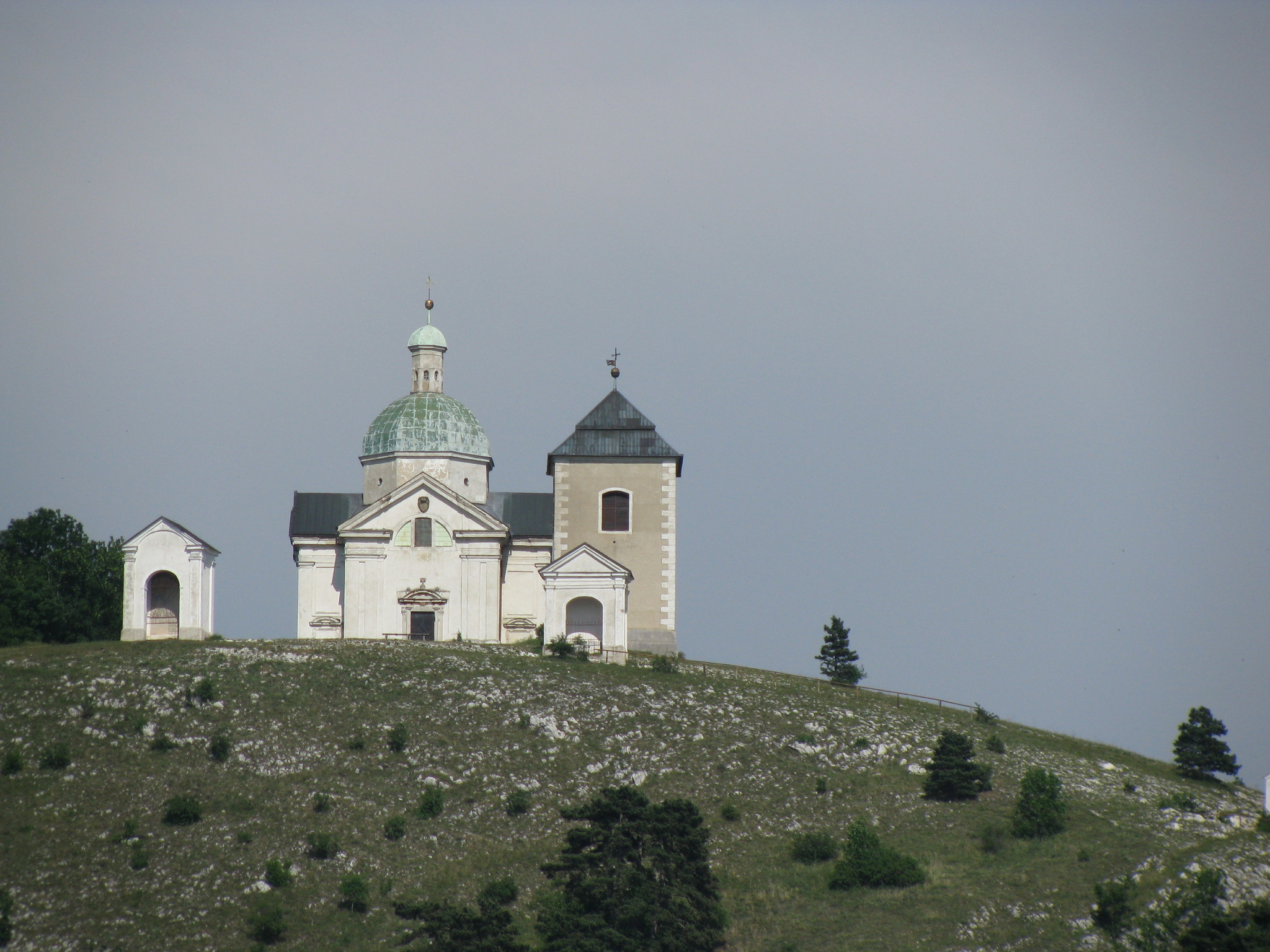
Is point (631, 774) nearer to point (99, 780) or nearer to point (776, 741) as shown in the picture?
point (776, 741)

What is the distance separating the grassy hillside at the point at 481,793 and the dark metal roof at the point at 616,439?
10.8 metres

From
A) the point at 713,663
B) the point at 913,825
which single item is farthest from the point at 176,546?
the point at 913,825

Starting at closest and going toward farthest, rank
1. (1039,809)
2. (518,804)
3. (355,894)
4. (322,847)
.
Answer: (355,894) < (322,847) < (1039,809) < (518,804)

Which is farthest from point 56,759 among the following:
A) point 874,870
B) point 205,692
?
point 874,870

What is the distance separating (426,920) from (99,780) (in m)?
12.8

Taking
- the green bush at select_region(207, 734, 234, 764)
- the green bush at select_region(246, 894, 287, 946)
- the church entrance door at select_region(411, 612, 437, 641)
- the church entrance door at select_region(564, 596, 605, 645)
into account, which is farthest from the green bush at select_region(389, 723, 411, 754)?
the church entrance door at select_region(411, 612, 437, 641)

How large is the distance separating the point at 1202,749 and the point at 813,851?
721 inches

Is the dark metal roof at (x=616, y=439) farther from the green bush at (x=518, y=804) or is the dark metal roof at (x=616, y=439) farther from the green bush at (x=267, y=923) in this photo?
the green bush at (x=267, y=923)

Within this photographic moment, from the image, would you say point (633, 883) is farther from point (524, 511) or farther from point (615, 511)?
point (524, 511)

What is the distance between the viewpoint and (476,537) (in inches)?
2734

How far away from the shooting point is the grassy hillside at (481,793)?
46.3 m

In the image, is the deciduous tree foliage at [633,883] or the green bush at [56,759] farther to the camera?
the green bush at [56,759]

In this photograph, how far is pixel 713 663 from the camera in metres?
68.1

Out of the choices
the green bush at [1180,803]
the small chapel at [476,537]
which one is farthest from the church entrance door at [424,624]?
the green bush at [1180,803]
